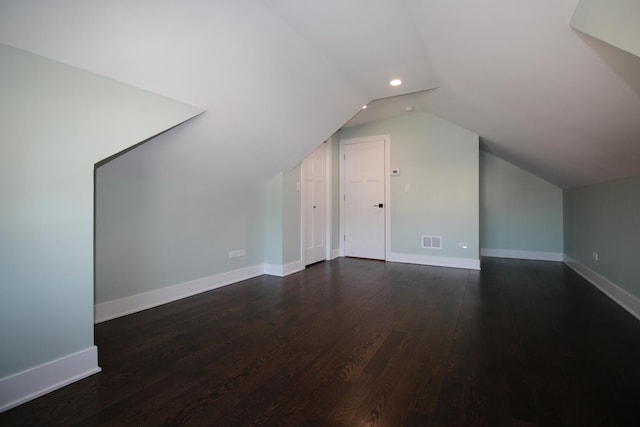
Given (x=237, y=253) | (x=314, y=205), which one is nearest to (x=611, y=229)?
(x=314, y=205)

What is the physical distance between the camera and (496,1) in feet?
5.23

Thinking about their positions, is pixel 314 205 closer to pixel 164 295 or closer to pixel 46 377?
pixel 164 295

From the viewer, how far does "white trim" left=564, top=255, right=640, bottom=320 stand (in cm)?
272

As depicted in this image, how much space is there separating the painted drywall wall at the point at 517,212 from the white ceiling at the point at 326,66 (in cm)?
177

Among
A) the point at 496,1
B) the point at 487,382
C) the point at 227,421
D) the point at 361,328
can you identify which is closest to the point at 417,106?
the point at 496,1

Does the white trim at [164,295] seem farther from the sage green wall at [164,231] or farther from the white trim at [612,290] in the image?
the white trim at [612,290]

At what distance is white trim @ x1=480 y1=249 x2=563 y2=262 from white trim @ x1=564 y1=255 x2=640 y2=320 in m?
0.86

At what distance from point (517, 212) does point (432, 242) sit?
196 cm

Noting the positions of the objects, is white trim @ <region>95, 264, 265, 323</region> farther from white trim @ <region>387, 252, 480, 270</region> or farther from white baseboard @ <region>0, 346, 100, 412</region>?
white trim @ <region>387, 252, 480, 270</region>

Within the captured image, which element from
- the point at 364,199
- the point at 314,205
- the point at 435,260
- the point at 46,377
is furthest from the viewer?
the point at 364,199

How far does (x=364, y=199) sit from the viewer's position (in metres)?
5.46

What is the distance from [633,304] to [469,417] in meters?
2.51

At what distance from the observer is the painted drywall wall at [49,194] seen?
150cm

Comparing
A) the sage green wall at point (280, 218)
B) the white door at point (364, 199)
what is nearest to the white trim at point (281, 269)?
the sage green wall at point (280, 218)
